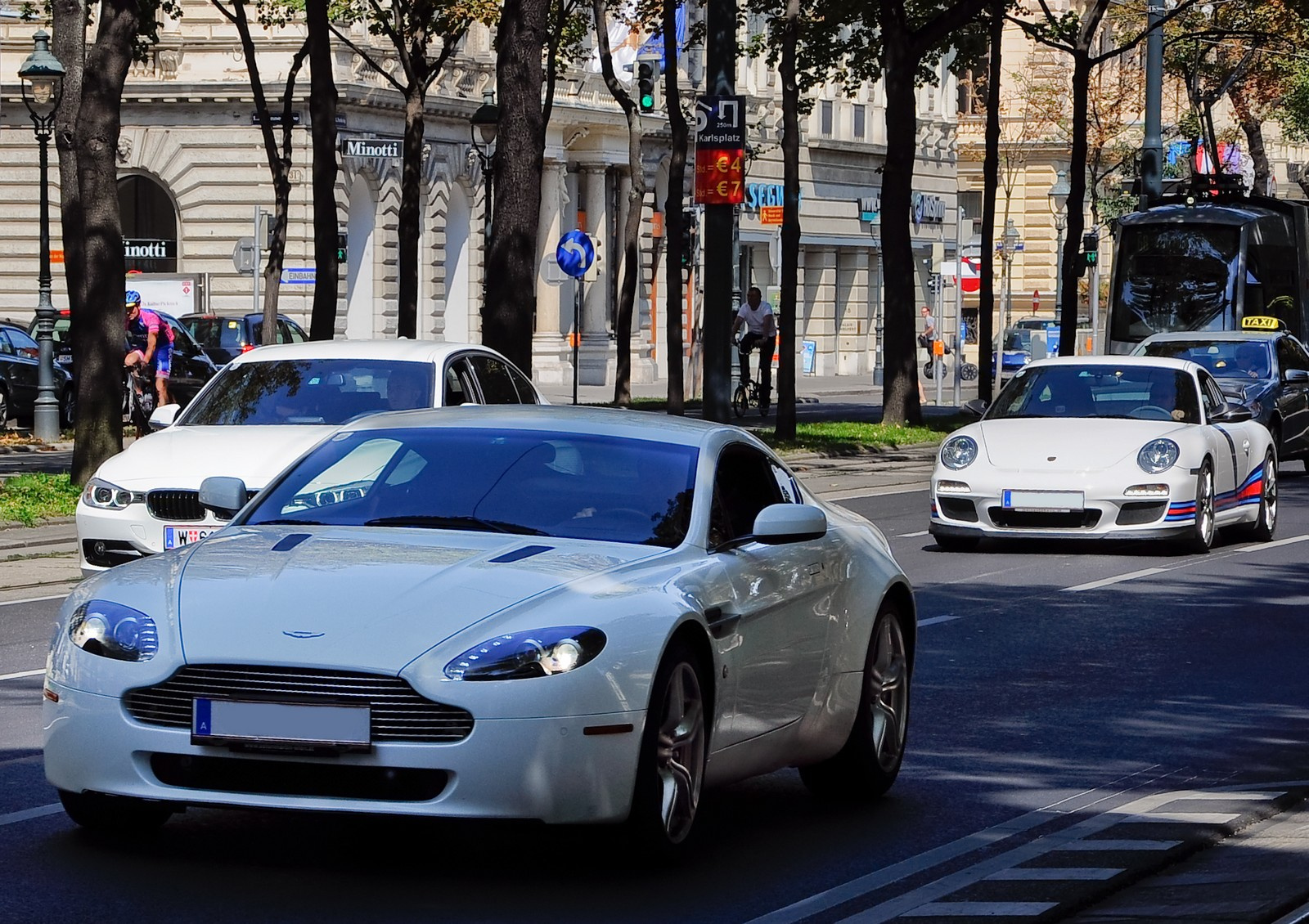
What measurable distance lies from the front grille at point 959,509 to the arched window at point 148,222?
3422 cm

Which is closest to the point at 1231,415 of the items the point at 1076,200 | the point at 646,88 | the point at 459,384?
the point at 459,384

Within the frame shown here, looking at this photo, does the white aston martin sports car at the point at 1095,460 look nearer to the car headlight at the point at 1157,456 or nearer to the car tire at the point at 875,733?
the car headlight at the point at 1157,456

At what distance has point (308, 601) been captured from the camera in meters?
6.43

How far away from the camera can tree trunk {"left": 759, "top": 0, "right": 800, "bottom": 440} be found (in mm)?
31000

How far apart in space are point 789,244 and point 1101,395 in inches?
518

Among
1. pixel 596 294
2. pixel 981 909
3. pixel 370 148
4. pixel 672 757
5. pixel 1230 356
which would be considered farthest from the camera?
pixel 596 294

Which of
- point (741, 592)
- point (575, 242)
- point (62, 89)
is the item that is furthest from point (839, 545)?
point (575, 242)

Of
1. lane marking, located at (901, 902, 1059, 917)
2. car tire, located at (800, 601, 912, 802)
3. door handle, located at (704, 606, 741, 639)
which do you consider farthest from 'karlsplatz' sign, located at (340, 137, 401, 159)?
lane marking, located at (901, 902, 1059, 917)

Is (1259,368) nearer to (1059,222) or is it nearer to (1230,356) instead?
(1230,356)

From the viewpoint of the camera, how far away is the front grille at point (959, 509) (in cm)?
1750

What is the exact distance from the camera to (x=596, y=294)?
2359 inches

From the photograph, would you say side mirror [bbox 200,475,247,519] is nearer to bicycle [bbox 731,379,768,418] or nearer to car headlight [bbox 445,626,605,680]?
car headlight [bbox 445,626,605,680]

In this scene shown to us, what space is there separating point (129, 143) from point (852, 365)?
29.5m

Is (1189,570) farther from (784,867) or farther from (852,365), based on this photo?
(852,365)
